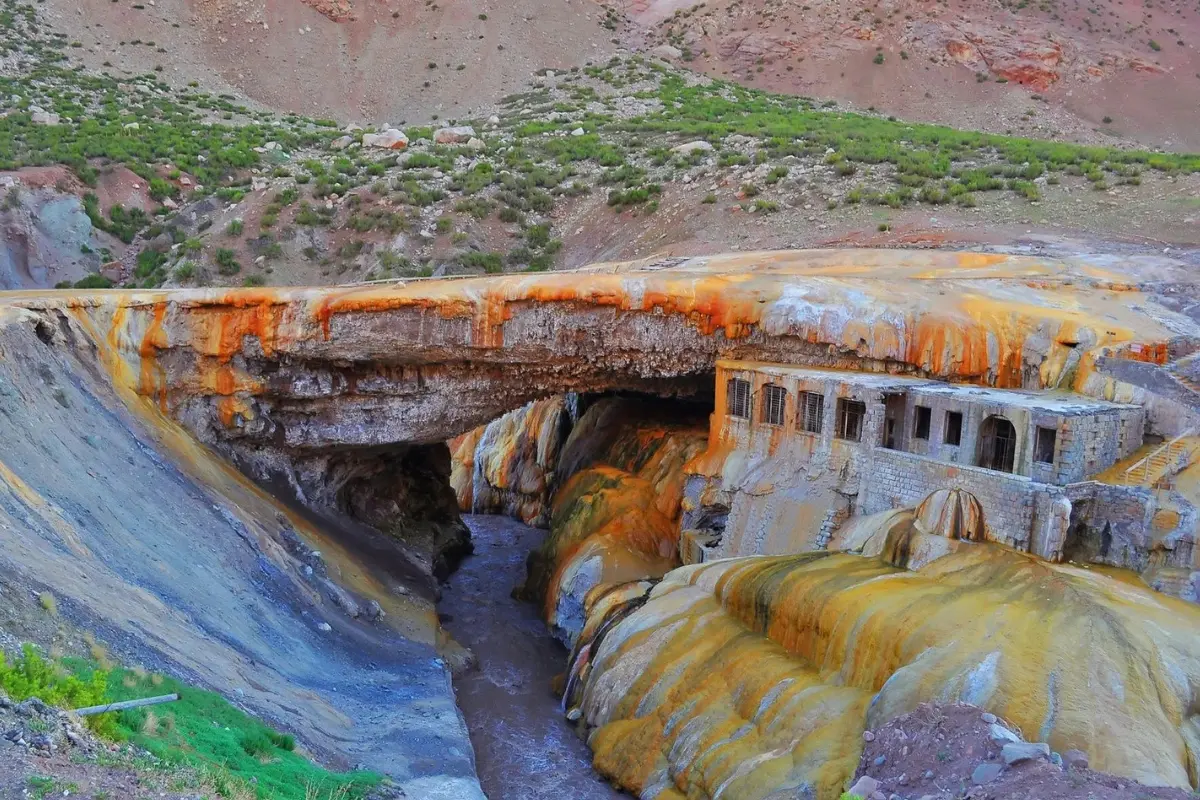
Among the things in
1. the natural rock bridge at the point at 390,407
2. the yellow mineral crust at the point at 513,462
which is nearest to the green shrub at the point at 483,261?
the yellow mineral crust at the point at 513,462

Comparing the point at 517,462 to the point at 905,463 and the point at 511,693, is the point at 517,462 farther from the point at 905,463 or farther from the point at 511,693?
the point at 905,463

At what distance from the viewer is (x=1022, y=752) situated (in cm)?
1238

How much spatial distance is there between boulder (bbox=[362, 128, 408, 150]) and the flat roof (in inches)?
1223

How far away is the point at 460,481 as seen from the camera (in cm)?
3631

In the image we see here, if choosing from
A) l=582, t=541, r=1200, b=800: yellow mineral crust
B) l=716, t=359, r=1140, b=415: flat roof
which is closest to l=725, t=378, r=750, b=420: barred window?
l=716, t=359, r=1140, b=415: flat roof

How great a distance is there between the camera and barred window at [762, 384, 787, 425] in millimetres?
21531

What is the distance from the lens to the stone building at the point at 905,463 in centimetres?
1672

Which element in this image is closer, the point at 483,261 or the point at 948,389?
the point at 948,389

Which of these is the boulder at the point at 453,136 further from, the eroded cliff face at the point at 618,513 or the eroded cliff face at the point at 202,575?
the eroded cliff face at the point at 202,575

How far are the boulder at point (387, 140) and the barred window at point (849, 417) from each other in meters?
34.0

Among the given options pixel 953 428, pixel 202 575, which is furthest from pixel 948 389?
pixel 202 575

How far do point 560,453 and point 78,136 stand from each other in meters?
27.6

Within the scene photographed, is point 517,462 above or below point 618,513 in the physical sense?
below

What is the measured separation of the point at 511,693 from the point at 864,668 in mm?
7860
